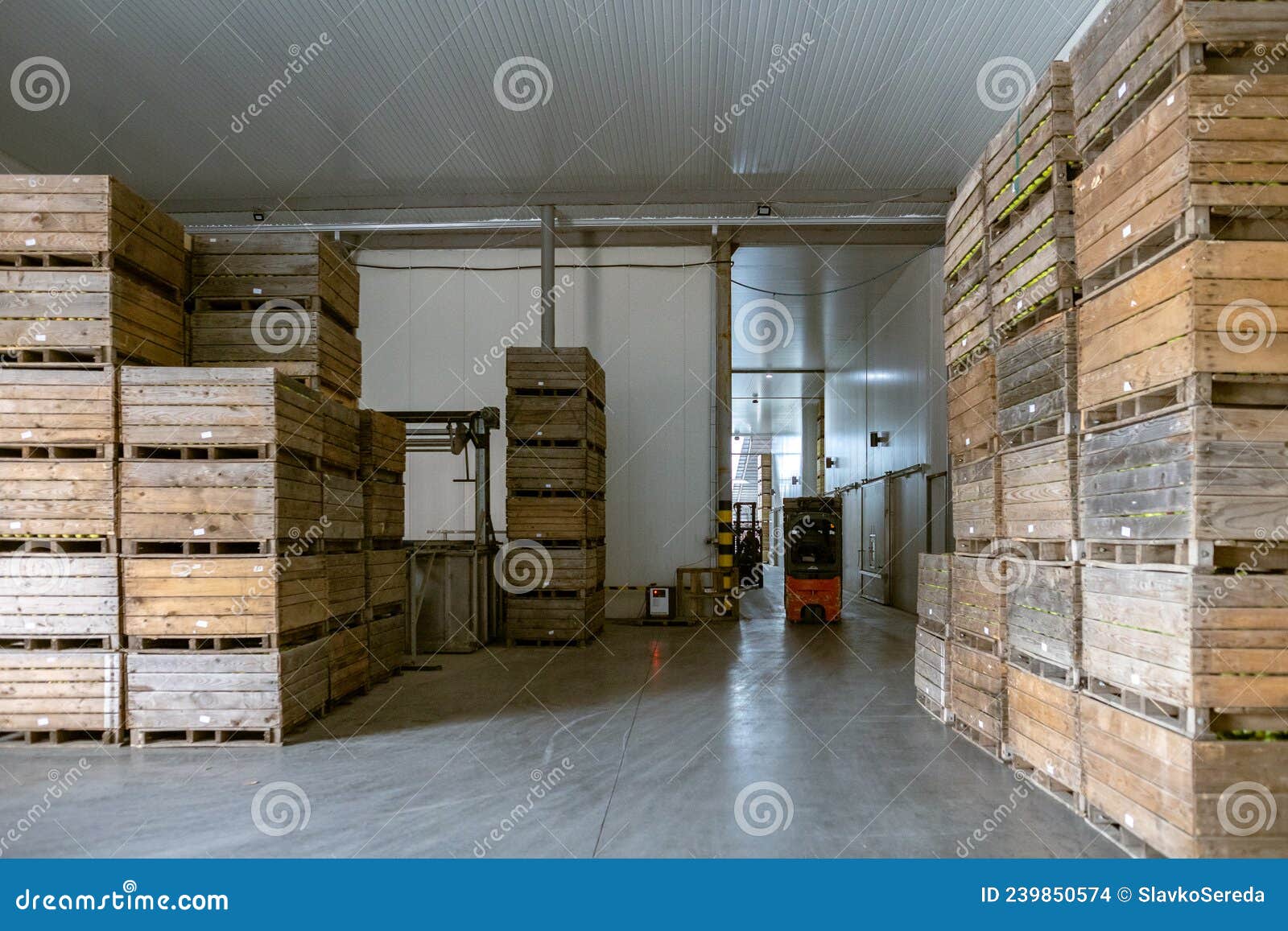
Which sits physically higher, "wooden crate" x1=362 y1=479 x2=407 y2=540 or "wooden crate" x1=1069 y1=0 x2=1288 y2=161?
"wooden crate" x1=1069 y1=0 x2=1288 y2=161

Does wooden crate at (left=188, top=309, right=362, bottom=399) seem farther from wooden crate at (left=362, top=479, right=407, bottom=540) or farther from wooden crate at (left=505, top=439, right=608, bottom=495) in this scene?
wooden crate at (left=505, top=439, right=608, bottom=495)

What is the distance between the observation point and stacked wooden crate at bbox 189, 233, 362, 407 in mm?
7992

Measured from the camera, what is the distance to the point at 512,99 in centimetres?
1183

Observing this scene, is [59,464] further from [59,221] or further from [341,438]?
[341,438]

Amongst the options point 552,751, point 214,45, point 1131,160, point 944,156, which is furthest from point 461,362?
point 1131,160

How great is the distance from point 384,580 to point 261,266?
Answer: 361 cm

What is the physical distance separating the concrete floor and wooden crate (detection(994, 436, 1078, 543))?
1.71 metres

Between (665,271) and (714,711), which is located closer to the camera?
(714,711)

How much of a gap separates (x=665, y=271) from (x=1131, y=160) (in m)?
12.0

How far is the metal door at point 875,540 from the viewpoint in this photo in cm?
1981

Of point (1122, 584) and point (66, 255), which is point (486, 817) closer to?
point (1122, 584)

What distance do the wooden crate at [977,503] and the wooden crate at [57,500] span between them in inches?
273

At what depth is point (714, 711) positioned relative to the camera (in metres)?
7.96

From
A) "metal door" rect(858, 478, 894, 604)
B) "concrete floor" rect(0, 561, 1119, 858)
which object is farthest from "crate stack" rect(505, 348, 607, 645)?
"metal door" rect(858, 478, 894, 604)
